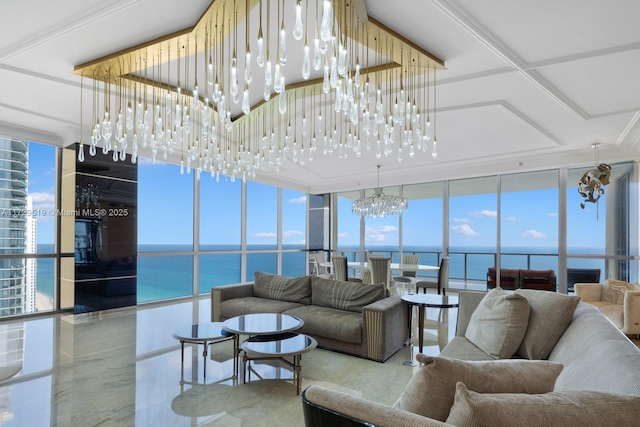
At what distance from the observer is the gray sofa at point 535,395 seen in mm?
877

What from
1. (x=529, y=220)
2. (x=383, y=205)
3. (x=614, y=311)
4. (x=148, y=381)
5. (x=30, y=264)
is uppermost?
(x=383, y=205)

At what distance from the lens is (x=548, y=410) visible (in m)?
0.89

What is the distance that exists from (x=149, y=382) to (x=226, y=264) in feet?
18.3

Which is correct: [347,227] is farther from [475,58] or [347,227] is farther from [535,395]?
[535,395]

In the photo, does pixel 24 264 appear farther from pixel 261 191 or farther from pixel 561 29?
pixel 561 29

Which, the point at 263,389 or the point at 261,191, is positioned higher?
the point at 261,191

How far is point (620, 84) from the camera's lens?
138 inches

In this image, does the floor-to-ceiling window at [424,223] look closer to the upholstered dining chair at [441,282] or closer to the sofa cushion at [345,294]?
the upholstered dining chair at [441,282]

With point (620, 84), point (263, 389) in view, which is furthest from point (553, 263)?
point (263, 389)

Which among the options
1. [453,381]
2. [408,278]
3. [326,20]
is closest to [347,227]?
[408,278]

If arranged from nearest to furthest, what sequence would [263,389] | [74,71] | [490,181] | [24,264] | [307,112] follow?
[263,389] < [74,71] < [307,112] < [24,264] < [490,181]

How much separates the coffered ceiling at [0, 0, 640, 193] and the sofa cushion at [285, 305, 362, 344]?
2626 mm

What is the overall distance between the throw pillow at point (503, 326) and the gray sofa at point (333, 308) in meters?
1.05

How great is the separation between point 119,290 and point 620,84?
727 centimetres
